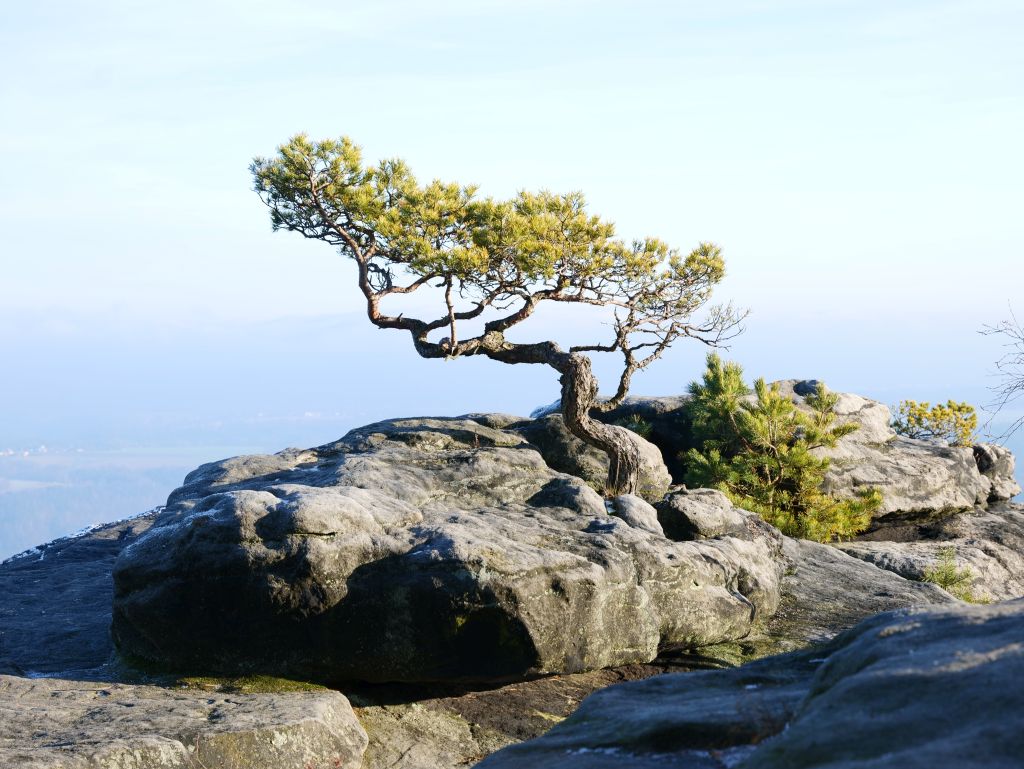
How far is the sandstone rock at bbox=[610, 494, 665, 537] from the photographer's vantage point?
42.5 feet

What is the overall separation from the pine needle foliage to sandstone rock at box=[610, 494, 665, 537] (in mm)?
6247

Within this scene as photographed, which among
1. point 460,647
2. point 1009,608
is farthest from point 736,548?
point 1009,608

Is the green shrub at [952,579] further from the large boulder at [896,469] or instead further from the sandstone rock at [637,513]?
the sandstone rock at [637,513]

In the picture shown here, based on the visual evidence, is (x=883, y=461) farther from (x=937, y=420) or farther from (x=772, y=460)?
(x=937, y=420)

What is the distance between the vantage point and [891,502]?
72.3 ft

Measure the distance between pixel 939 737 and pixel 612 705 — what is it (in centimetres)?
227

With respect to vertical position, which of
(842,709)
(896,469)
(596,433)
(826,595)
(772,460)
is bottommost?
(826,595)

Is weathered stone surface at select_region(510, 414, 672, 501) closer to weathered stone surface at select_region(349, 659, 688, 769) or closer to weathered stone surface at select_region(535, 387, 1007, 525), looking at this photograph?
weathered stone surface at select_region(535, 387, 1007, 525)

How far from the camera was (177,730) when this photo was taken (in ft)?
27.9

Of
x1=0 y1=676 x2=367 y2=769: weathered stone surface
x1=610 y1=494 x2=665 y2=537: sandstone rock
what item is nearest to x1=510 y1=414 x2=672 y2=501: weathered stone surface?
x1=610 y1=494 x2=665 y2=537: sandstone rock

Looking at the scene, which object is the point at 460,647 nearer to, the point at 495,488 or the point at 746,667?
the point at 495,488

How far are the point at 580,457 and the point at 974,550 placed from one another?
324 inches

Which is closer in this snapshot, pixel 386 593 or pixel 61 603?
pixel 386 593

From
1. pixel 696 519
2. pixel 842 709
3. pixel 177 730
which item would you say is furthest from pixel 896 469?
pixel 842 709
